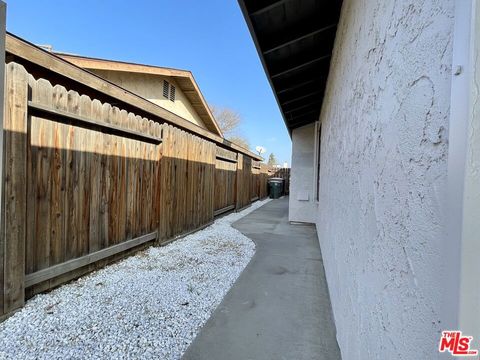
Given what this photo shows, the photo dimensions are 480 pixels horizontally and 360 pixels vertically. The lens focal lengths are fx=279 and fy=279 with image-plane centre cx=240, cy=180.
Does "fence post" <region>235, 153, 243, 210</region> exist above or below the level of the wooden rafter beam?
below

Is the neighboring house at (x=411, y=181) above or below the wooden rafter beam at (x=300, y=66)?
below

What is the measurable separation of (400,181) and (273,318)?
2136 millimetres

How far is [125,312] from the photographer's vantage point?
263 cm

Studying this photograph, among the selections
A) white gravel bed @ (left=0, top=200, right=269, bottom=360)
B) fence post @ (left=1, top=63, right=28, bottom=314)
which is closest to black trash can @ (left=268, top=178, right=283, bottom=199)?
white gravel bed @ (left=0, top=200, right=269, bottom=360)

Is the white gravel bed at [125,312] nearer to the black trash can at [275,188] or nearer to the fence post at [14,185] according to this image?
the fence post at [14,185]

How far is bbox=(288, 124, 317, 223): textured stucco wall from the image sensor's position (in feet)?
27.0

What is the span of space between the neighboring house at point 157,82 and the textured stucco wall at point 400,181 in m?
6.90

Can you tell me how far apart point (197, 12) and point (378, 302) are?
12795mm

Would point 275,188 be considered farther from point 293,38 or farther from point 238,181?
point 293,38

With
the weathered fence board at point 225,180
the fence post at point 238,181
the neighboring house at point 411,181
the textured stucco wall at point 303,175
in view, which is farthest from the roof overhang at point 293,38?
the fence post at point 238,181

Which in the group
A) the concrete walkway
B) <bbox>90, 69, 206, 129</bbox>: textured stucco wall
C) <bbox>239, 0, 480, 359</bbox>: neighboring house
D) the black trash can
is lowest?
the concrete walkway

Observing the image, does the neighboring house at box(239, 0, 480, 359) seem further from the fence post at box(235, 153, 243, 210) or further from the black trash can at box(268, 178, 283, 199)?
the black trash can at box(268, 178, 283, 199)

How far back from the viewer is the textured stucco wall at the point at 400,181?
0.78 meters

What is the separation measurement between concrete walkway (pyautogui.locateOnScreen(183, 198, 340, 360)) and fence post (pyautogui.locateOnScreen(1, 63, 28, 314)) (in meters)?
1.63
